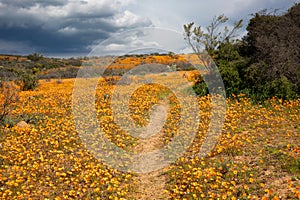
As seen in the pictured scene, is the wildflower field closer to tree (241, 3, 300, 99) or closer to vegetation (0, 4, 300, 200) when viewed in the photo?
vegetation (0, 4, 300, 200)

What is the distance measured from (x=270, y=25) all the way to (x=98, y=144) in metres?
13.6

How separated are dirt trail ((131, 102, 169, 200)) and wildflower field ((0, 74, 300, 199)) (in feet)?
0.18

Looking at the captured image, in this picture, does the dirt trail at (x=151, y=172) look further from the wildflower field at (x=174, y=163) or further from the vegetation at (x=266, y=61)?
the vegetation at (x=266, y=61)

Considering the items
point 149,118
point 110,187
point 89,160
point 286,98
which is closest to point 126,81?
point 149,118

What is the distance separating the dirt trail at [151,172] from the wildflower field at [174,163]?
5 cm

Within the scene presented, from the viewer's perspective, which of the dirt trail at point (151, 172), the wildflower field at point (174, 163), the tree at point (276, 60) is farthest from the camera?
the tree at point (276, 60)

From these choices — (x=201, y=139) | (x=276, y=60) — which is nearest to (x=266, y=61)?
(x=276, y=60)

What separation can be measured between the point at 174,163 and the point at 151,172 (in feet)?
2.61

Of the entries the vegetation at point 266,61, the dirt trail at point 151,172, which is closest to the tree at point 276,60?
the vegetation at point 266,61

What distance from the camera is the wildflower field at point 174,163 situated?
665 cm

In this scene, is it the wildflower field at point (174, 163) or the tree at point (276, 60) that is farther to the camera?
the tree at point (276, 60)

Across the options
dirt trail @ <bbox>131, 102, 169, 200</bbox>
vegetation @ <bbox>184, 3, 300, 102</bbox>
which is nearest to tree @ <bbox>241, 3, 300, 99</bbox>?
vegetation @ <bbox>184, 3, 300, 102</bbox>

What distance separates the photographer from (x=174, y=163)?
845 cm

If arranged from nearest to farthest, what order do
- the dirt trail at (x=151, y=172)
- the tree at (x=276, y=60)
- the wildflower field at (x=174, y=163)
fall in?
the wildflower field at (x=174, y=163) < the dirt trail at (x=151, y=172) < the tree at (x=276, y=60)
